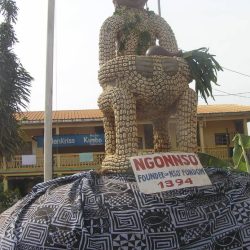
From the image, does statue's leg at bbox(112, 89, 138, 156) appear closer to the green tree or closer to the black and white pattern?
the black and white pattern

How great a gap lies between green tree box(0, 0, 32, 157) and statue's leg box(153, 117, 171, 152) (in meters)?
9.04

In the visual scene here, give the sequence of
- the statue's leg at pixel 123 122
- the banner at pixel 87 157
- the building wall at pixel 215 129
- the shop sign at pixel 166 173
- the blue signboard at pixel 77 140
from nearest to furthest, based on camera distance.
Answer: the shop sign at pixel 166 173
the statue's leg at pixel 123 122
the banner at pixel 87 157
the blue signboard at pixel 77 140
the building wall at pixel 215 129

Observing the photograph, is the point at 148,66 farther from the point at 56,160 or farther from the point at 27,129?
the point at 27,129

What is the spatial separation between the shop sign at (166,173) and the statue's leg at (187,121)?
1.49 m

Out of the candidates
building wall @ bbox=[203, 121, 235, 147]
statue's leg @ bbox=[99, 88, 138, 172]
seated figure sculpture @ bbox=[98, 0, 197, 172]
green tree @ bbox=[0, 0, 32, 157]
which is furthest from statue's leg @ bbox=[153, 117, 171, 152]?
building wall @ bbox=[203, 121, 235, 147]

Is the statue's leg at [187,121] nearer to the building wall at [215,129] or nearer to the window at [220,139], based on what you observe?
the building wall at [215,129]

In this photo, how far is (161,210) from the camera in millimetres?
2756

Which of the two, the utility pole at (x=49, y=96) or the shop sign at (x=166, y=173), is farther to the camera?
the utility pole at (x=49, y=96)

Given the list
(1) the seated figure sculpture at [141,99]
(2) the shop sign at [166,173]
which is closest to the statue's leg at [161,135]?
(1) the seated figure sculpture at [141,99]

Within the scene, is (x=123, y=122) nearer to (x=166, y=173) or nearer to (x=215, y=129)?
(x=166, y=173)

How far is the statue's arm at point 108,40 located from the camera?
519cm

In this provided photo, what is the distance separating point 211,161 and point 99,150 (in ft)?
62.6

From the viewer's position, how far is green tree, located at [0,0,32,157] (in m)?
13.6

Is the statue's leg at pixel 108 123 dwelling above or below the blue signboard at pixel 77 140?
below
